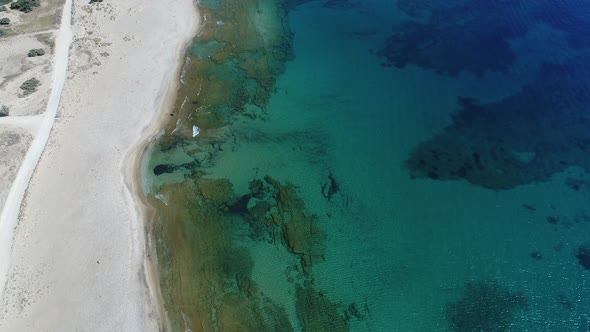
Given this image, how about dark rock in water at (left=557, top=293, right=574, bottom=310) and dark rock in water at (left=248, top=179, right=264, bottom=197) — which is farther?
dark rock in water at (left=248, top=179, right=264, bottom=197)

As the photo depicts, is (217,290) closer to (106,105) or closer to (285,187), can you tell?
(285,187)

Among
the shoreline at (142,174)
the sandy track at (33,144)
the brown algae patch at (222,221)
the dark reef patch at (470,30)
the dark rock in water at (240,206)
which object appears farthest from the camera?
the dark reef patch at (470,30)

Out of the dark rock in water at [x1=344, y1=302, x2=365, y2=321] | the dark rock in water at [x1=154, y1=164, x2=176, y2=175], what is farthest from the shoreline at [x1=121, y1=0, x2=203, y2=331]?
the dark rock in water at [x1=344, y1=302, x2=365, y2=321]

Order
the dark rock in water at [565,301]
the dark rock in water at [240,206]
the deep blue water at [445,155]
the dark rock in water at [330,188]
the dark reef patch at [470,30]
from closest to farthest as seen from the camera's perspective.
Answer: the dark rock in water at [565,301] < the deep blue water at [445,155] < the dark rock in water at [240,206] < the dark rock in water at [330,188] < the dark reef patch at [470,30]

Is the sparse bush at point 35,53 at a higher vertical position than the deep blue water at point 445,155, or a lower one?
higher

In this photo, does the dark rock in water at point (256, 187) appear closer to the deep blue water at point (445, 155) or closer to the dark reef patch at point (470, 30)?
the deep blue water at point (445, 155)

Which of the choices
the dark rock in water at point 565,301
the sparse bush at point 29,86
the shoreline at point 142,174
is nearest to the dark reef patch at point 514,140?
the dark rock in water at point 565,301

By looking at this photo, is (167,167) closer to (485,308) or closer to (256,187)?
(256,187)

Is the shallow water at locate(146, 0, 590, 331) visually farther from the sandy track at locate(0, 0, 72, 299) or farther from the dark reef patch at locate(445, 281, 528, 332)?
the sandy track at locate(0, 0, 72, 299)
